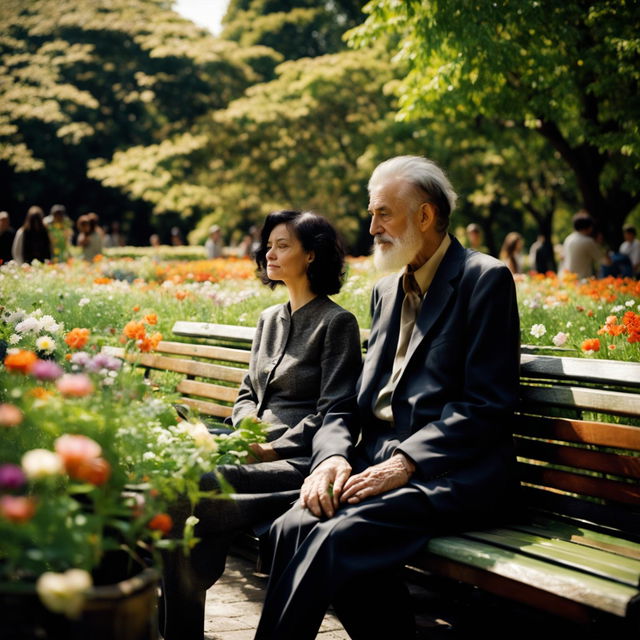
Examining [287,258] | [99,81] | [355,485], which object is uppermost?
[99,81]

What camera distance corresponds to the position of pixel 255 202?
24625 mm

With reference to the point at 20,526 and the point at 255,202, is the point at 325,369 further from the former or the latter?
the point at 255,202

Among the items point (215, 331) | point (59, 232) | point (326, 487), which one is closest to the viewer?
point (326, 487)

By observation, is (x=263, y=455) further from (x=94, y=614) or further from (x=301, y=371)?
(x=94, y=614)

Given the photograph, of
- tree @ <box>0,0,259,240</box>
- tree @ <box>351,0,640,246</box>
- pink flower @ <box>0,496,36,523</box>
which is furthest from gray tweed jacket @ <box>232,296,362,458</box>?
tree @ <box>0,0,259,240</box>

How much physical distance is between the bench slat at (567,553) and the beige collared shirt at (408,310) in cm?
67

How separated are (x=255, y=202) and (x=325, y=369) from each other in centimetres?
2160

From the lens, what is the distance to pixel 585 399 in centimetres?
286

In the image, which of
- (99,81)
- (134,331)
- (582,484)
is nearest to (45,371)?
(134,331)

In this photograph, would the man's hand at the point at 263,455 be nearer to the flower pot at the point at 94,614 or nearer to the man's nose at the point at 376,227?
the man's nose at the point at 376,227

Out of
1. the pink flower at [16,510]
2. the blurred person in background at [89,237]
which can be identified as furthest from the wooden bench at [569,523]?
the blurred person in background at [89,237]

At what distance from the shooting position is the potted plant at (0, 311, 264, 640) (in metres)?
1.53

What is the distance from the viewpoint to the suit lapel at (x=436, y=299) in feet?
10.00

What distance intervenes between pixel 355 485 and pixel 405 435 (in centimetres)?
36
